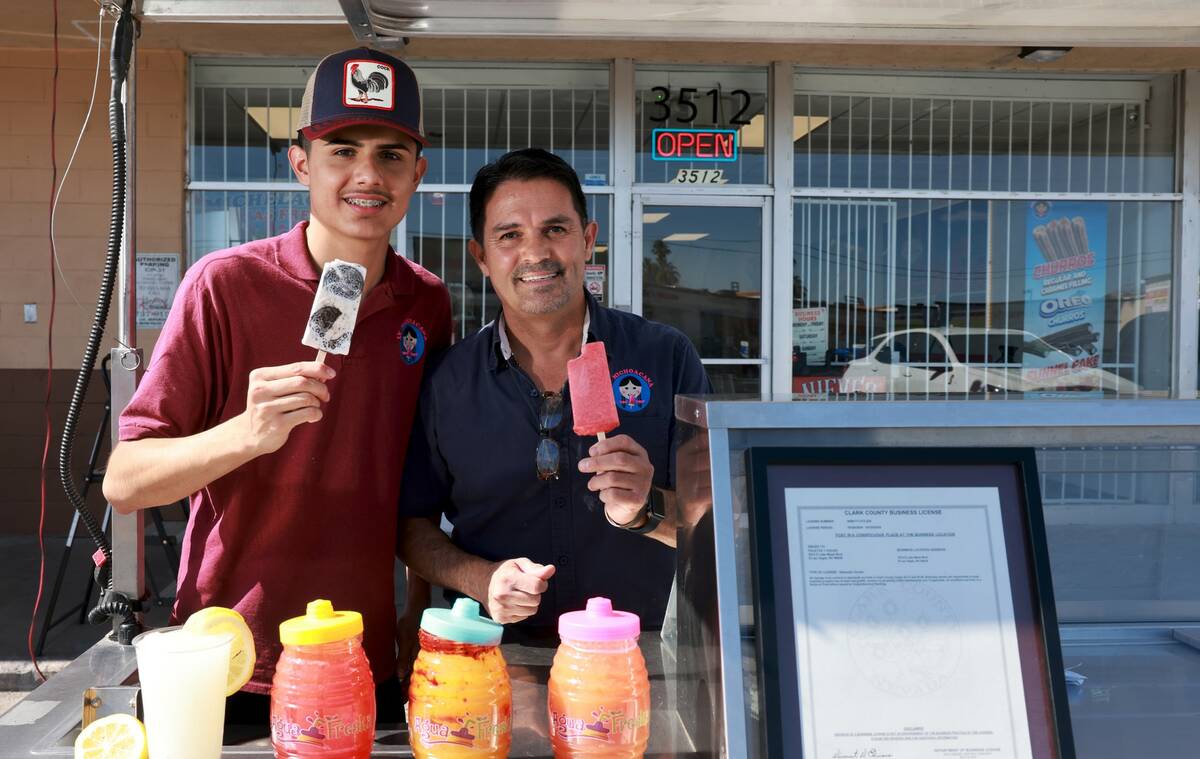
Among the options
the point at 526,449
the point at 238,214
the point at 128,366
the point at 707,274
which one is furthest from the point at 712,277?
the point at 128,366

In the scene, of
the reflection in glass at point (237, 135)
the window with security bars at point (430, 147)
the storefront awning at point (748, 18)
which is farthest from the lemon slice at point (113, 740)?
the reflection in glass at point (237, 135)

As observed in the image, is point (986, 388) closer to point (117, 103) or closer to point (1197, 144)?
point (1197, 144)

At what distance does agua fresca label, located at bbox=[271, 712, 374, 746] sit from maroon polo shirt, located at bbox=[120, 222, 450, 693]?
84cm

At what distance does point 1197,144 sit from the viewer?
8109mm

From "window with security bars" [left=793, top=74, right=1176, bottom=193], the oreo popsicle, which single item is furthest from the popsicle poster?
the oreo popsicle

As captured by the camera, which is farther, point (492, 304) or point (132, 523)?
point (492, 304)

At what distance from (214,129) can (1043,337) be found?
7636 mm

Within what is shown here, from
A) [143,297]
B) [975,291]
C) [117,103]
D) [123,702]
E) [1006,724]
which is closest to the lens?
[1006,724]

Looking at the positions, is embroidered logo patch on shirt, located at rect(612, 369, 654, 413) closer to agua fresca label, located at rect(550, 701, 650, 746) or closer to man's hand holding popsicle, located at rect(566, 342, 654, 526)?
man's hand holding popsicle, located at rect(566, 342, 654, 526)

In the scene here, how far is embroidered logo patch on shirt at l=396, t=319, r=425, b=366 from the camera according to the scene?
242 cm

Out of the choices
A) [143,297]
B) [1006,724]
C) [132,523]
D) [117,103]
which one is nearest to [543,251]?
[117,103]

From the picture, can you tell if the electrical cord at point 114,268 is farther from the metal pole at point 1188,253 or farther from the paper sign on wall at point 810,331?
the metal pole at point 1188,253

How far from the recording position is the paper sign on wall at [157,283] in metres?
7.63

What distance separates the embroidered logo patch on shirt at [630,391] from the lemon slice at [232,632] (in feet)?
3.91
